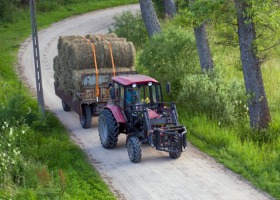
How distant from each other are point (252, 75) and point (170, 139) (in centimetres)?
384

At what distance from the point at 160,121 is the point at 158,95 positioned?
132 centimetres

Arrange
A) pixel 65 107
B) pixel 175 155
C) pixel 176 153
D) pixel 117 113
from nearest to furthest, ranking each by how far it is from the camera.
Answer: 1. pixel 176 153
2. pixel 175 155
3. pixel 117 113
4. pixel 65 107

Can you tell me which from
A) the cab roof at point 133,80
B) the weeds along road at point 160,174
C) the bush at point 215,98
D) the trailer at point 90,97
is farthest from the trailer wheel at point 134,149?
the bush at point 215,98

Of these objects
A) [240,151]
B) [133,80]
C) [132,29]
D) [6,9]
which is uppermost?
[6,9]

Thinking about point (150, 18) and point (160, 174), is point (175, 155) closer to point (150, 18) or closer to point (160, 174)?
point (160, 174)

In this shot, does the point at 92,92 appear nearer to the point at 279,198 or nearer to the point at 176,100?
the point at 176,100

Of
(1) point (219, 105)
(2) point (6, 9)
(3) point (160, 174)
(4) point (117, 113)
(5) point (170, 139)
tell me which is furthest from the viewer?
(2) point (6, 9)

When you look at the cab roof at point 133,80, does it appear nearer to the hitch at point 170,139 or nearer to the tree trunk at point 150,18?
the hitch at point 170,139

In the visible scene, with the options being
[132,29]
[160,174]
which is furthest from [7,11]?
[160,174]

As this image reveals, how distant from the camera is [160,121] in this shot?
17.3m

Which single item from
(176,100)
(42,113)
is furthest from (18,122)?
(176,100)

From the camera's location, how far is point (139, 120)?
17641mm

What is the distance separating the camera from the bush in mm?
20391

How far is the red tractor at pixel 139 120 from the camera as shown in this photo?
16891 mm
